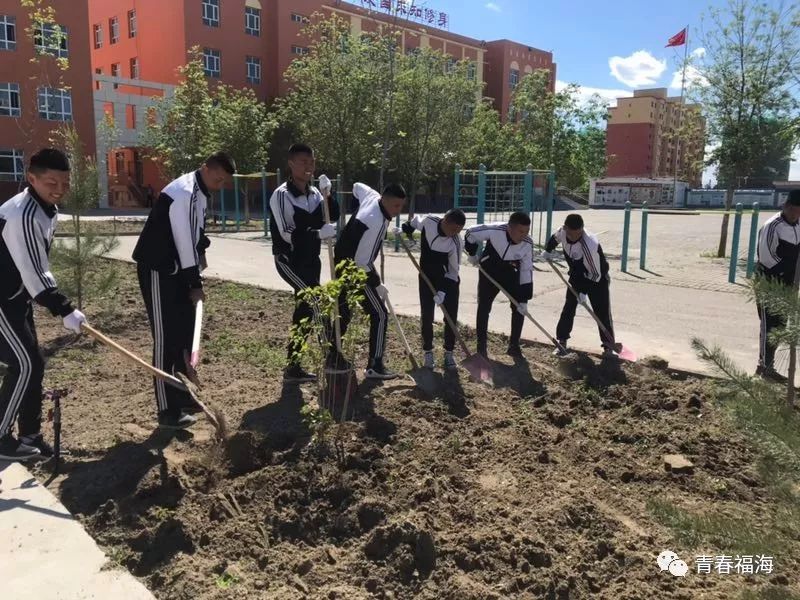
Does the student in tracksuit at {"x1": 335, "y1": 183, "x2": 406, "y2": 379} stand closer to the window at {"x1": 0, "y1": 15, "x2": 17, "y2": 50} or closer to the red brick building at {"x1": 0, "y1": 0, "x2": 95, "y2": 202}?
the red brick building at {"x1": 0, "y1": 0, "x2": 95, "y2": 202}

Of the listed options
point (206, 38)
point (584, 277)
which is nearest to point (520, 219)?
point (584, 277)

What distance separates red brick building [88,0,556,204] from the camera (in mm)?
34438

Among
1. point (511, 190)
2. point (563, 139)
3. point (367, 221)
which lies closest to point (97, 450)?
point (367, 221)

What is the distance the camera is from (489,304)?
Answer: 19.8 feet

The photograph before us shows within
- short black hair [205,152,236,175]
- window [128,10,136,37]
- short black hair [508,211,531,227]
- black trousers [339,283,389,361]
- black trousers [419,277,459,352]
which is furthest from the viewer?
window [128,10,136,37]

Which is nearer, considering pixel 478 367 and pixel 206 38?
pixel 478 367

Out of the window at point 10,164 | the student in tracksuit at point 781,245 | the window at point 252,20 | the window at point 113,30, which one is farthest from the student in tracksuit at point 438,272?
the window at point 113,30

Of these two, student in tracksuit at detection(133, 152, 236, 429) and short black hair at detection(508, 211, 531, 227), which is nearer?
student in tracksuit at detection(133, 152, 236, 429)

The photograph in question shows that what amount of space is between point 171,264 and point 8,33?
3111cm

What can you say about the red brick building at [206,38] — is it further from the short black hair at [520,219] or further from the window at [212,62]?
the short black hair at [520,219]

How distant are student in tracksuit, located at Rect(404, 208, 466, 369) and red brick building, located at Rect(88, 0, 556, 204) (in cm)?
2914

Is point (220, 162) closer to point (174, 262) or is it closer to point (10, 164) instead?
point (174, 262)

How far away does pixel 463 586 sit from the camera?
251 cm

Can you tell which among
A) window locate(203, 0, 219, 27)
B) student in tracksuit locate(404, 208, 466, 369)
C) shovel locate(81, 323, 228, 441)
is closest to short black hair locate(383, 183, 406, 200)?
student in tracksuit locate(404, 208, 466, 369)
